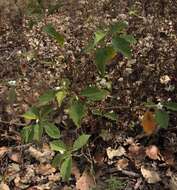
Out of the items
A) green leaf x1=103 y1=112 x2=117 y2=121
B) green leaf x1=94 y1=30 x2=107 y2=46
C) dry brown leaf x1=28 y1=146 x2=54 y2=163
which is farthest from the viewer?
dry brown leaf x1=28 y1=146 x2=54 y2=163

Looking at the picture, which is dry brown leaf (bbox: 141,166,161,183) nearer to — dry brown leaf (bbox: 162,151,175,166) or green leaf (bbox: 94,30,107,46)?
dry brown leaf (bbox: 162,151,175,166)

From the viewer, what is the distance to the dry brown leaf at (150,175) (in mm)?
2707

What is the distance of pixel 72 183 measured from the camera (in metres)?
2.79

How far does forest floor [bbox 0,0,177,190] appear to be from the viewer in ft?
9.23

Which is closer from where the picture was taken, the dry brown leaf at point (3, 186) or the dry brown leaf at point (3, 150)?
the dry brown leaf at point (3, 186)

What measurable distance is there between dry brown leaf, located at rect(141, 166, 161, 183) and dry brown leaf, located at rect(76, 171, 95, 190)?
310mm

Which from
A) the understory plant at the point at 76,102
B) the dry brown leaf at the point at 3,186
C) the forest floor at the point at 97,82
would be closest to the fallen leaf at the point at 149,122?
the forest floor at the point at 97,82

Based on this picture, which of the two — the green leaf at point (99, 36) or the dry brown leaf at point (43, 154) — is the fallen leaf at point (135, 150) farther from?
the green leaf at point (99, 36)

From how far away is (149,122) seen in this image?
2.84 meters

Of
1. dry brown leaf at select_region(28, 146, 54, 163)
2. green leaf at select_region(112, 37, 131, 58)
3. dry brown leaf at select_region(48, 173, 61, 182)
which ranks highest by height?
green leaf at select_region(112, 37, 131, 58)

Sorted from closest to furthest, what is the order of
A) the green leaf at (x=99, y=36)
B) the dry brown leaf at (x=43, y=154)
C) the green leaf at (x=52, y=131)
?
the green leaf at (x=99, y=36) < the green leaf at (x=52, y=131) < the dry brown leaf at (x=43, y=154)

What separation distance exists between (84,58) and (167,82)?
658 millimetres

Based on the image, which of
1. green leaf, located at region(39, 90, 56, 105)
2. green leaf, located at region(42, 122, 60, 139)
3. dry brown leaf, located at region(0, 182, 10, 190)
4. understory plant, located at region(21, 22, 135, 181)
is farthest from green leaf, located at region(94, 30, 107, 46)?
dry brown leaf, located at region(0, 182, 10, 190)

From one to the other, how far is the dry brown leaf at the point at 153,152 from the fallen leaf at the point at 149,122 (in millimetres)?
102
